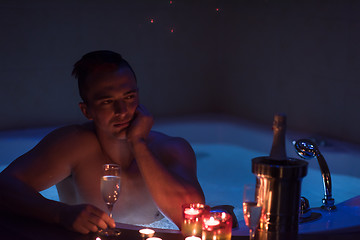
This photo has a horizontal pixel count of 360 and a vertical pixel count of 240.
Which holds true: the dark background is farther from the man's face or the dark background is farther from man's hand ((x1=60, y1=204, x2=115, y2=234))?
man's hand ((x1=60, y1=204, x2=115, y2=234))

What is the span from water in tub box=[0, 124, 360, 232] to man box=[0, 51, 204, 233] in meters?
0.70

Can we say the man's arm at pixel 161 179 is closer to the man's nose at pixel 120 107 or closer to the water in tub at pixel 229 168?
the man's nose at pixel 120 107

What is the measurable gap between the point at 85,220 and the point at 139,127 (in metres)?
0.51

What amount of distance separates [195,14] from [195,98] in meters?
0.63

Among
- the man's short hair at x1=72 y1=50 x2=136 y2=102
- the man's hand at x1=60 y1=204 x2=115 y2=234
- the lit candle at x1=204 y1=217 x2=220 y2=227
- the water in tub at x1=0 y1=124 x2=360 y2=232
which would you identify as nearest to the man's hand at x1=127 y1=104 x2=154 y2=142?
the man's short hair at x1=72 y1=50 x2=136 y2=102

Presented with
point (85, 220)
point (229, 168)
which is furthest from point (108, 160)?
point (229, 168)

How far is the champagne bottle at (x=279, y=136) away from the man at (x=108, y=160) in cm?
53

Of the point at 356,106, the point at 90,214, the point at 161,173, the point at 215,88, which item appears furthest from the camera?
the point at 215,88

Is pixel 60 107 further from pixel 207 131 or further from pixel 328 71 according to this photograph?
pixel 328 71

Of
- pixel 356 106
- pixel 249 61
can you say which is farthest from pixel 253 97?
pixel 356 106

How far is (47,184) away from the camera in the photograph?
5.72 ft

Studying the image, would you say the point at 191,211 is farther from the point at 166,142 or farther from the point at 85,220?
the point at 166,142

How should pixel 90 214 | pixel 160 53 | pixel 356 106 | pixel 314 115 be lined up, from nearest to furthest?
pixel 90 214 → pixel 356 106 → pixel 314 115 → pixel 160 53

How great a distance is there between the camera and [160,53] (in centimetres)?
395
